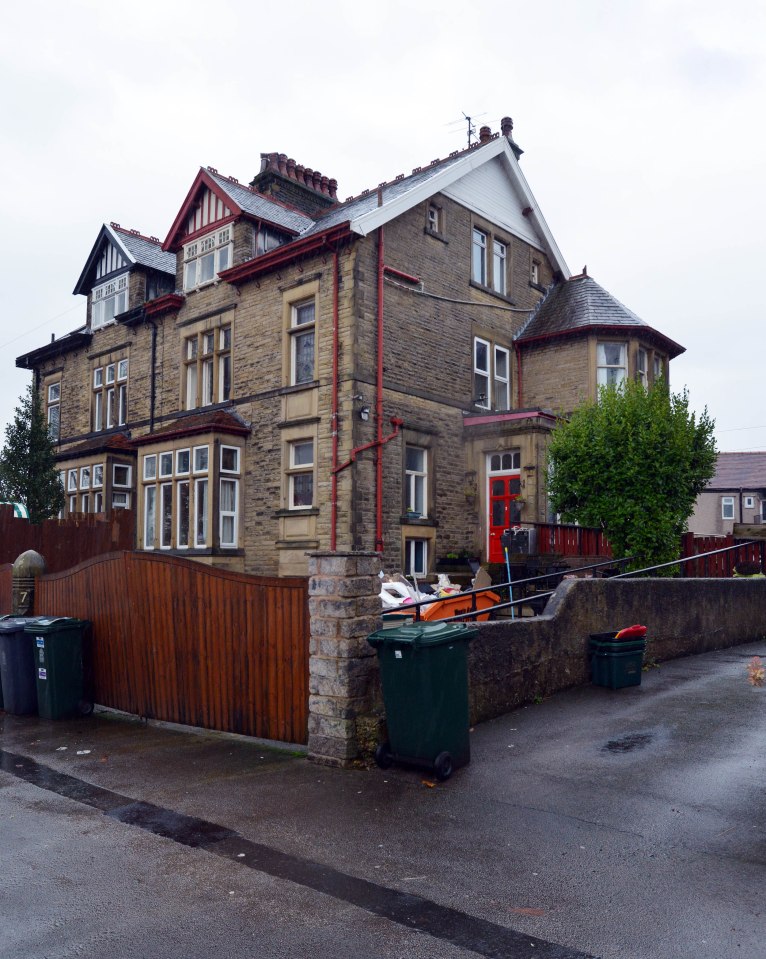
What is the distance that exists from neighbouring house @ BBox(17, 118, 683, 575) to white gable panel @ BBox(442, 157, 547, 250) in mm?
56

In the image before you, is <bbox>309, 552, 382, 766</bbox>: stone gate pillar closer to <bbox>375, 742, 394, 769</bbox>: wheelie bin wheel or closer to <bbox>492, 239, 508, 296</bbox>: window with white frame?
<bbox>375, 742, 394, 769</bbox>: wheelie bin wheel

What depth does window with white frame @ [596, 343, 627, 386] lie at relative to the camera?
20.4m

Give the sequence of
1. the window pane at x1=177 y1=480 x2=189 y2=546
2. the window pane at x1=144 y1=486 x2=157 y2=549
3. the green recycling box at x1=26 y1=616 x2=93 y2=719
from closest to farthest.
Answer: the green recycling box at x1=26 y1=616 x2=93 y2=719 → the window pane at x1=177 y1=480 x2=189 y2=546 → the window pane at x1=144 y1=486 x2=157 y2=549

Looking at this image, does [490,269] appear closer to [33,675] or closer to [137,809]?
[33,675]

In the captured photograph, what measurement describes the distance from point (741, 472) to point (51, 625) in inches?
2047

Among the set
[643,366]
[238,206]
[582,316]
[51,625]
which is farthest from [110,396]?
[51,625]

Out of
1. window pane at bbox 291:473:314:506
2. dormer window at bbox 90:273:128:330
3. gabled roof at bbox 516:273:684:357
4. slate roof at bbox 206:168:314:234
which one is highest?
slate roof at bbox 206:168:314:234

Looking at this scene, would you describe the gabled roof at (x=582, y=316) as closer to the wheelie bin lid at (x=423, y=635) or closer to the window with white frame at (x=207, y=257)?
the window with white frame at (x=207, y=257)

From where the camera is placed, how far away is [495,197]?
2177cm

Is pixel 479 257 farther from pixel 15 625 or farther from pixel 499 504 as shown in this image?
pixel 15 625

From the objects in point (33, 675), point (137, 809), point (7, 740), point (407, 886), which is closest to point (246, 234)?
point (33, 675)

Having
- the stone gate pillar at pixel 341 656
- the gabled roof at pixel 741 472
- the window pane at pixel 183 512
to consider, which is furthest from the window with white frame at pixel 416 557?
the gabled roof at pixel 741 472

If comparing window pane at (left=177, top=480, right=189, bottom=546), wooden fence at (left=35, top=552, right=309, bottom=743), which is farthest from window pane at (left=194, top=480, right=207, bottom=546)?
wooden fence at (left=35, top=552, right=309, bottom=743)

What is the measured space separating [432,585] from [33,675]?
9.46 m
